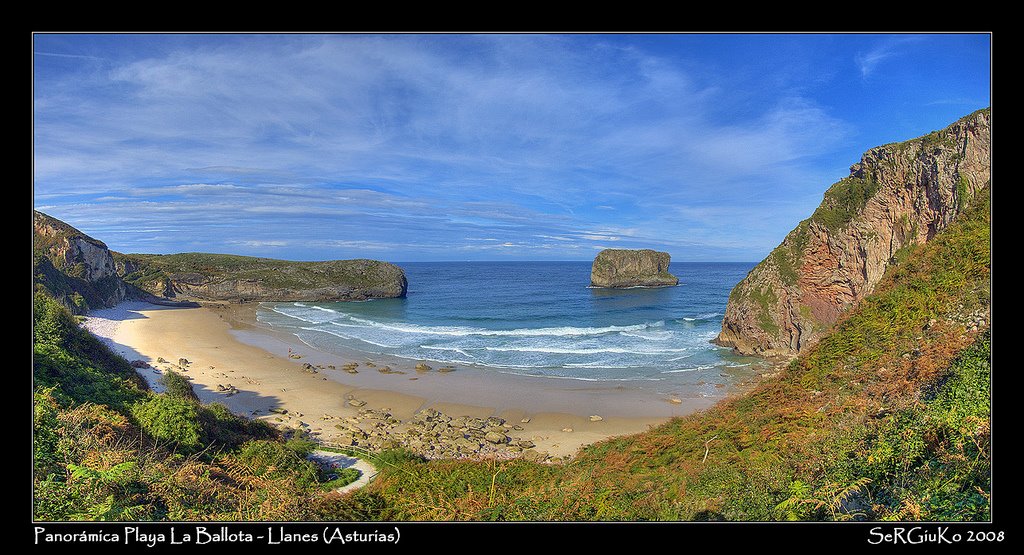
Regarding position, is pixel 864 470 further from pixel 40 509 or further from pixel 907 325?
pixel 40 509

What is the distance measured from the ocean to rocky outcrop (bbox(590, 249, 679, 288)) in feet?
54.6

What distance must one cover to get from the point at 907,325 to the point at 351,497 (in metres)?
11.7

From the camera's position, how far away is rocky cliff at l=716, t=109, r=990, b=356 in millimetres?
25906

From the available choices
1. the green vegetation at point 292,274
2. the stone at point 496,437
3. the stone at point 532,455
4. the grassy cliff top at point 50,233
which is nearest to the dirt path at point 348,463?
the stone at point 532,455

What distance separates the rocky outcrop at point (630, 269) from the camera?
97.9 meters

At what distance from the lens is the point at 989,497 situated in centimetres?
488

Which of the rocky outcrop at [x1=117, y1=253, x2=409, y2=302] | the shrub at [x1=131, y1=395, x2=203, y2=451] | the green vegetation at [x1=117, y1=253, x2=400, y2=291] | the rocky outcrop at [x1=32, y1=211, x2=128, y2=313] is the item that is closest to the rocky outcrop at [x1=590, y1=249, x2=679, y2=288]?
the rocky outcrop at [x1=117, y1=253, x2=409, y2=302]

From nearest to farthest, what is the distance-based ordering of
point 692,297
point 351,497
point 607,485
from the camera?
point 607,485 → point 351,497 → point 692,297

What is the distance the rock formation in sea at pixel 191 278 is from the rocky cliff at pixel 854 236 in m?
65.1

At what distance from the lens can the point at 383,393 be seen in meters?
25.8

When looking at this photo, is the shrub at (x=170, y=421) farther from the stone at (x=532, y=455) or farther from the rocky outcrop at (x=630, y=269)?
the rocky outcrop at (x=630, y=269)

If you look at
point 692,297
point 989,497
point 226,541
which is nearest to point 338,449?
point 226,541

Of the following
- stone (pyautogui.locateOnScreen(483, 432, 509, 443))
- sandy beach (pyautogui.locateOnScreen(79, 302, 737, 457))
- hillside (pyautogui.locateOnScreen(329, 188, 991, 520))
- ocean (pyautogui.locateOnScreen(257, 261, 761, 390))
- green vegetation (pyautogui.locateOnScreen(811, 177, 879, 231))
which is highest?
green vegetation (pyautogui.locateOnScreen(811, 177, 879, 231))

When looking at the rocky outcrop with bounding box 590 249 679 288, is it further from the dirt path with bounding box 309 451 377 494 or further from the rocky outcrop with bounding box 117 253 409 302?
Answer: the dirt path with bounding box 309 451 377 494
